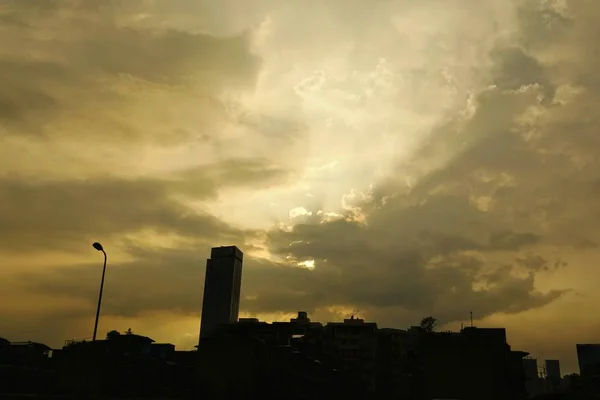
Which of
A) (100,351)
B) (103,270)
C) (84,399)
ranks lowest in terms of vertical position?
(84,399)

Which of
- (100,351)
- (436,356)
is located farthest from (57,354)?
(436,356)

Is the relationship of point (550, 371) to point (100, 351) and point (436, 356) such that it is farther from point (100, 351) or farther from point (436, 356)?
point (100, 351)

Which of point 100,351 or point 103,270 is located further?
point 100,351

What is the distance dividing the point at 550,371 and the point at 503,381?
12275cm

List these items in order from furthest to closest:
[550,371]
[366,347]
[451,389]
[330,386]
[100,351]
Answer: [550,371] → [366,347] → [330,386] → [100,351] → [451,389]

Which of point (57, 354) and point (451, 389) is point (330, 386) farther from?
point (57, 354)

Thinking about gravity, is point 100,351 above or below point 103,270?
below

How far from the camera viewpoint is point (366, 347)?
342ft

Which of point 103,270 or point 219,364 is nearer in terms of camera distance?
point 103,270

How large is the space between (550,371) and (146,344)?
5169 inches

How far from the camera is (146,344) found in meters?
85.6

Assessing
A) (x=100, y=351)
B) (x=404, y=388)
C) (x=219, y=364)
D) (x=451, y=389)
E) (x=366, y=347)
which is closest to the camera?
(x=451, y=389)

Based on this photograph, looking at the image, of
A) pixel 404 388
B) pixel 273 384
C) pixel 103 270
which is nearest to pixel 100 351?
pixel 273 384

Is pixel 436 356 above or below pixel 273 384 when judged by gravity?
above
